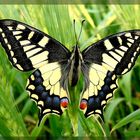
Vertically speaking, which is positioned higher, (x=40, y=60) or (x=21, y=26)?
(x=21, y=26)

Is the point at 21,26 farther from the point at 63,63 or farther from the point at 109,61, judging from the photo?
the point at 109,61

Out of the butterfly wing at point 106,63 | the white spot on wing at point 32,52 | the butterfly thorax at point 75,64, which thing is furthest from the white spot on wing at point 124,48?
the white spot on wing at point 32,52

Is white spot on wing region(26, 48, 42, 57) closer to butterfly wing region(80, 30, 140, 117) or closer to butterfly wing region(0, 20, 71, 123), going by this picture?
butterfly wing region(0, 20, 71, 123)

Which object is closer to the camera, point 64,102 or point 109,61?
point 64,102

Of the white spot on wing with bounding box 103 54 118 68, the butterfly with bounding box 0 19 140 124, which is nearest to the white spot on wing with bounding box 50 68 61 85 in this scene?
the butterfly with bounding box 0 19 140 124

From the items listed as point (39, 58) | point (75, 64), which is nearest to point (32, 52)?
point (39, 58)

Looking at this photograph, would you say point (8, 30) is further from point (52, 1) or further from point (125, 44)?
point (125, 44)

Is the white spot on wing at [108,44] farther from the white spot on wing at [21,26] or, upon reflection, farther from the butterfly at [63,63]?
the white spot on wing at [21,26]

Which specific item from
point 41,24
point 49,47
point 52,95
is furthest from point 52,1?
point 52,95

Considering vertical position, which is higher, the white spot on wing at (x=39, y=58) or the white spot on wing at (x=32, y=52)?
the white spot on wing at (x=32, y=52)
